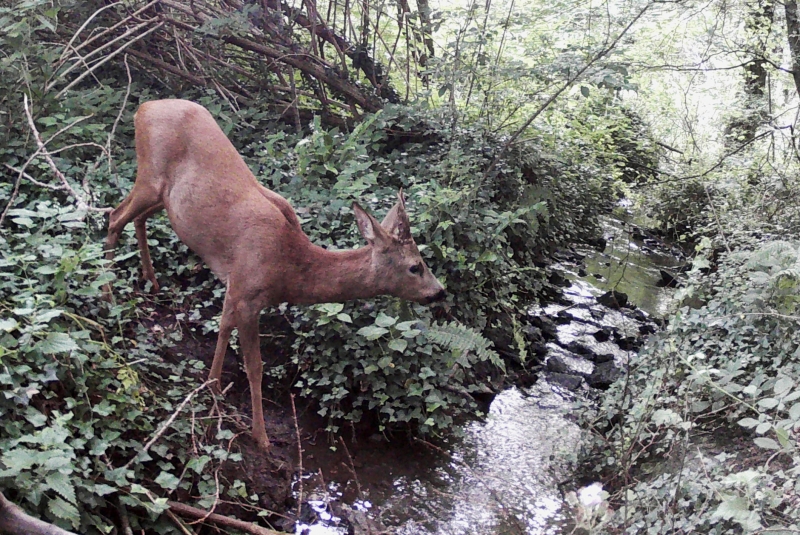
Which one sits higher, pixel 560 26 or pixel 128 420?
pixel 560 26

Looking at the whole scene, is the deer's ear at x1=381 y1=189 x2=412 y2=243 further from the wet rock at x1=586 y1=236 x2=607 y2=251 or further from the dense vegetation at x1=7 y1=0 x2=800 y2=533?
the wet rock at x1=586 y1=236 x2=607 y2=251

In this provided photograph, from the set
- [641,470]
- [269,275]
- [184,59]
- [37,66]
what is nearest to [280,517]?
[269,275]

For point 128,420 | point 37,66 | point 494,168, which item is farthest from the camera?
point 494,168

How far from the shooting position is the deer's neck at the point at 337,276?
4.18m

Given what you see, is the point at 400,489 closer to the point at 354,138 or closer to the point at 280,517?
the point at 280,517

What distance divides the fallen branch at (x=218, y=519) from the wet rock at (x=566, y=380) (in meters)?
3.88

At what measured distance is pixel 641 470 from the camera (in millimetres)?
4770

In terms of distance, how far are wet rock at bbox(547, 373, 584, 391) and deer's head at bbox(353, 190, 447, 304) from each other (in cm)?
300

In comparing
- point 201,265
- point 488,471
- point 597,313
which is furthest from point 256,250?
point 597,313

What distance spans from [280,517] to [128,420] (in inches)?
43.4

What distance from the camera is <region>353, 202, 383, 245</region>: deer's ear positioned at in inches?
158

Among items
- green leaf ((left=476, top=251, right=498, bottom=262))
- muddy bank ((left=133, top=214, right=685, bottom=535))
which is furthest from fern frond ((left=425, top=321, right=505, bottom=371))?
green leaf ((left=476, top=251, right=498, bottom=262))

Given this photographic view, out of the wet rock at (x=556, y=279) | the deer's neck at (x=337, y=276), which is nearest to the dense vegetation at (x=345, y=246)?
the wet rock at (x=556, y=279)

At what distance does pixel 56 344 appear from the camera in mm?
3379
